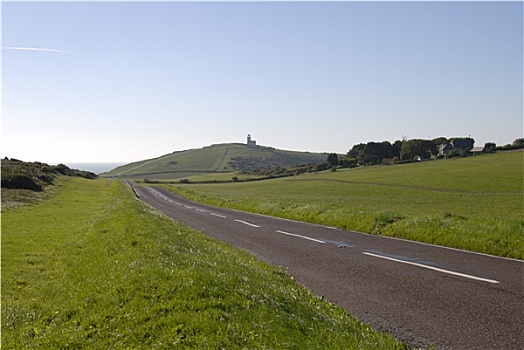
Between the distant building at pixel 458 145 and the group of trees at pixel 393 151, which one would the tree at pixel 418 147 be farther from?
the distant building at pixel 458 145

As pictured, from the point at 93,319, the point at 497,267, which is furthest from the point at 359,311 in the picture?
the point at 497,267

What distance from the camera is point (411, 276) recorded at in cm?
1048

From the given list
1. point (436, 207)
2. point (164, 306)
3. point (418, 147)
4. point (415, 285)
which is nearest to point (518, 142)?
A: point (418, 147)

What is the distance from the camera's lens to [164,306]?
22.5ft

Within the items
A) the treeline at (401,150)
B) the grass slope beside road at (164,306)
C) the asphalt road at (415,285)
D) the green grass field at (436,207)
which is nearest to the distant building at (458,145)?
the treeline at (401,150)

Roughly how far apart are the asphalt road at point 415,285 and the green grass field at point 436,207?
1.36 m

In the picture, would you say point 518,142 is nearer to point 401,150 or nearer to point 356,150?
point 401,150

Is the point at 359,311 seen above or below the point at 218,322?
below

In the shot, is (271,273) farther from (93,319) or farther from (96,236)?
(96,236)

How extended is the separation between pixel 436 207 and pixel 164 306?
3764 centimetres

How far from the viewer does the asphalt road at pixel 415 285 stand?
22.5 feet

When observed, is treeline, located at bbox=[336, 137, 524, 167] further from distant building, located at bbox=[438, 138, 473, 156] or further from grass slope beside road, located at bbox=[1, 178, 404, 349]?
grass slope beside road, located at bbox=[1, 178, 404, 349]

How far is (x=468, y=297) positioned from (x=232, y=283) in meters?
4.40

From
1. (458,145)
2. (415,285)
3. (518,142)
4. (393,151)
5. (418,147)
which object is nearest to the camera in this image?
(415,285)
